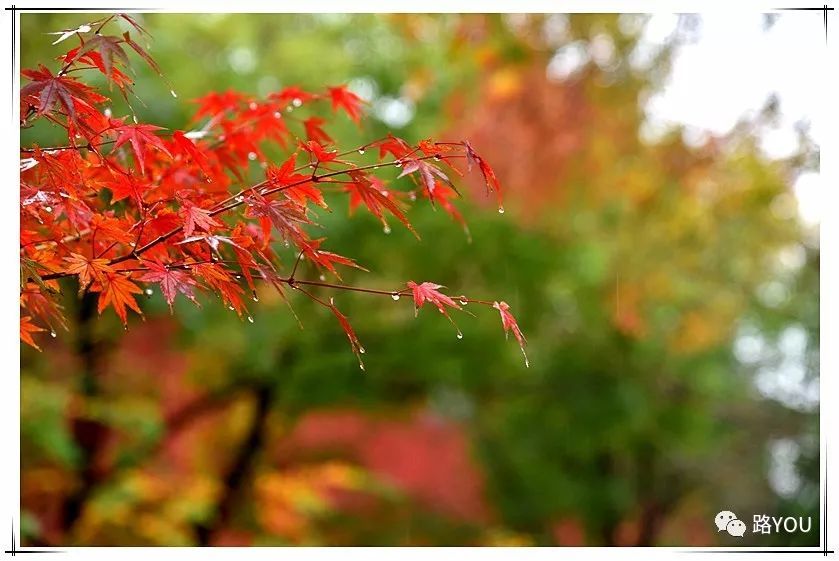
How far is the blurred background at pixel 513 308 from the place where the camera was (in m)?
3.41

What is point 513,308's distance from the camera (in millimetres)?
3750

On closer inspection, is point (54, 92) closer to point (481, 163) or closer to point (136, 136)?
point (136, 136)

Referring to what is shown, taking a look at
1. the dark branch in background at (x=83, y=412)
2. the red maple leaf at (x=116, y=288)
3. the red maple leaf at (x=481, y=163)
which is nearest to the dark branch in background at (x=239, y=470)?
the dark branch in background at (x=83, y=412)

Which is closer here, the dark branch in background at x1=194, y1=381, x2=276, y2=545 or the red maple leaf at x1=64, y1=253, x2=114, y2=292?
the red maple leaf at x1=64, y1=253, x2=114, y2=292

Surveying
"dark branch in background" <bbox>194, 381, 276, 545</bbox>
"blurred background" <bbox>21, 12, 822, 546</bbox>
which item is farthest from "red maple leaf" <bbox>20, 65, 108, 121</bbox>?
"dark branch in background" <bbox>194, 381, 276, 545</bbox>

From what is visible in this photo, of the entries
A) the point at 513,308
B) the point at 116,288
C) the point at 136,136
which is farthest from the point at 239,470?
the point at 136,136

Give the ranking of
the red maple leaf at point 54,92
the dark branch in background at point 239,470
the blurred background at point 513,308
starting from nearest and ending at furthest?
the red maple leaf at point 54,92 → the blurred background at point 513,308 → the dark branch in background at point 239,470

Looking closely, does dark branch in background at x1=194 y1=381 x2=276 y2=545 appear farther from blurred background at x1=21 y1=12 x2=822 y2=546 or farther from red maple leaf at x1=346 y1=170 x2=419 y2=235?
red maple leaf at x1=346 y1=170 x2=419 y2=235

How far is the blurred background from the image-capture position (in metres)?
3.41

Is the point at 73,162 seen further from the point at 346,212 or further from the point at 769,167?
the point at 769,167

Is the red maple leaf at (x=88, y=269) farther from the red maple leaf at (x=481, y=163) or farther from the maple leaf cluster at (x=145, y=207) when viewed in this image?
the red maple leaf at (x=481, y=163)

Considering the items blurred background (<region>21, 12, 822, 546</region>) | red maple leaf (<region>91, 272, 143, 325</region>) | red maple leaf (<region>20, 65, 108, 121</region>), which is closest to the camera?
red maple leaf (<region>20, 65, 108, 121</region>)

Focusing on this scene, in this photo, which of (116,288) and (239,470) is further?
(239,470)
